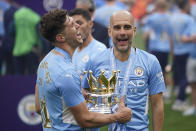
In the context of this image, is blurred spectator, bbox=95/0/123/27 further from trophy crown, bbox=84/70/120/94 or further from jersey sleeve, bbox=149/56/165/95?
trophy crown, bbox=84/70/120/94

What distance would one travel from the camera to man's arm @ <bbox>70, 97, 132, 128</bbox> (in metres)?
3.77

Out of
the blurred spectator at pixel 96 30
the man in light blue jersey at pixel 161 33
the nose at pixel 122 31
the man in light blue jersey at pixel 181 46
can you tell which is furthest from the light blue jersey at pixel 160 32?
the nose at pixel 122 31

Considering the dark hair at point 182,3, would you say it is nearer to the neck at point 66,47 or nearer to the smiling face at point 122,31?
the smiling face at point 122,31

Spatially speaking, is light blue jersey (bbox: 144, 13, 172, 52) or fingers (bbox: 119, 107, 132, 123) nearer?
fingers (bbox: 119, 107, 132, 123)

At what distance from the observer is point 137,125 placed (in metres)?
4.40

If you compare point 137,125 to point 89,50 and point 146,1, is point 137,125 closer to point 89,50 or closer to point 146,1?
point 89,50

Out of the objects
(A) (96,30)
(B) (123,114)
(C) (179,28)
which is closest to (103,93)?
(B) (123,114)

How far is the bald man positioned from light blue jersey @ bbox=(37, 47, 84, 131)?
627 millimetres

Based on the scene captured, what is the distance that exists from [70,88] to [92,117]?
0.31 meters

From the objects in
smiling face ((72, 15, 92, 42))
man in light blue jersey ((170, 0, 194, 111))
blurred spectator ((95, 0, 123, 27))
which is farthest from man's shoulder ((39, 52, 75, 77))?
man in light blue jersey ((170, 0, 194, 111))

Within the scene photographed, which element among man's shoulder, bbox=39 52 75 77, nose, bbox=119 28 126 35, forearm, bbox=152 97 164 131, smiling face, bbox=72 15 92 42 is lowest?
forearm, bbox=152 97 164 131

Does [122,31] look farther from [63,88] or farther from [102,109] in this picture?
[63,88]

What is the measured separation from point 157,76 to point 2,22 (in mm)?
4575

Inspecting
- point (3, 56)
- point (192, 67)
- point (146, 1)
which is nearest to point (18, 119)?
point (3, 56)
